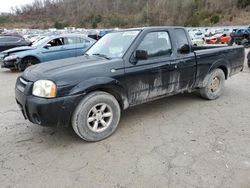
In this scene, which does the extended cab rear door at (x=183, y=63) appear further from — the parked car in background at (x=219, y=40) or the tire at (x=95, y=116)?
the parked car in background at (x=219, y=40)

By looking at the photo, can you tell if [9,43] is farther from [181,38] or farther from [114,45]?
[181,38]

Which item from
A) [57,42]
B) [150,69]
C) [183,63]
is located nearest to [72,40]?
[57,42]

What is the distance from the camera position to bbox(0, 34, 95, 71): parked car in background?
979 cm

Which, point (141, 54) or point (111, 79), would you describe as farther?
point (141, 54)

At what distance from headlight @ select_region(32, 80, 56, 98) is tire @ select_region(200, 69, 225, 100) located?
3353 mm

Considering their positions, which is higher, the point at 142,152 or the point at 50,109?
the point at 50,109

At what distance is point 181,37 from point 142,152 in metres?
2.52

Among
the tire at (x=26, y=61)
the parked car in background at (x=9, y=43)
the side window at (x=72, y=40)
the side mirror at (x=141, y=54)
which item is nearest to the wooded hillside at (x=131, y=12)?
the parked car in background at (x=9, y=43)

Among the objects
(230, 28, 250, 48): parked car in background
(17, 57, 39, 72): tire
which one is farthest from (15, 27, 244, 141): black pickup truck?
(230, 28, 250, 48): parked car in background

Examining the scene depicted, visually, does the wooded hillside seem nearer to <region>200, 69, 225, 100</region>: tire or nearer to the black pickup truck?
<region>200, 69, 225, 100</region>: tire

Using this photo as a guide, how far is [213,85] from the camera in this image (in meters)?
5.45

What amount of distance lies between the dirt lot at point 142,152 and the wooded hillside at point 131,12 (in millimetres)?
54957

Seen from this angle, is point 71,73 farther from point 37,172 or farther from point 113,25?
point 113,25

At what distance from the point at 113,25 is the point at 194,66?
83.0 m
